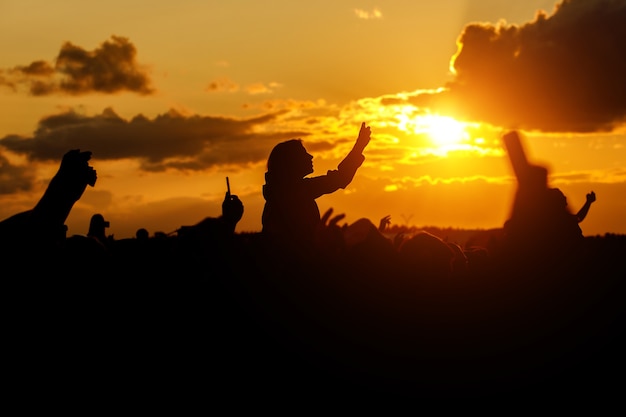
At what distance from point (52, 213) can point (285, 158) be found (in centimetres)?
358

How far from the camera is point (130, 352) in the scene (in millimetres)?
6340

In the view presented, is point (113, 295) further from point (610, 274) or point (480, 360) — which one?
point (610, 274)

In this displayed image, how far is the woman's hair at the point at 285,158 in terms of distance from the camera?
938 centimetres

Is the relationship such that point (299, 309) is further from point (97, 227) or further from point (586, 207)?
point (586, 207)

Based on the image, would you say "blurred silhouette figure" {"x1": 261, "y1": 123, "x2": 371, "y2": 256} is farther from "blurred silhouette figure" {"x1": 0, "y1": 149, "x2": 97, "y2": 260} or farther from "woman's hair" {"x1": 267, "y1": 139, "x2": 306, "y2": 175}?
"blurred silhouette figure" {"x1": 0, "y1": 149, "x2": 97, "y2": 260}

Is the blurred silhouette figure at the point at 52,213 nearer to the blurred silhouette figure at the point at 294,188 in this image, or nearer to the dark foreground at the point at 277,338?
the dark foreground at the point at 277,338

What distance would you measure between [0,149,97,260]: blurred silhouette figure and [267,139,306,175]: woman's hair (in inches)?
122

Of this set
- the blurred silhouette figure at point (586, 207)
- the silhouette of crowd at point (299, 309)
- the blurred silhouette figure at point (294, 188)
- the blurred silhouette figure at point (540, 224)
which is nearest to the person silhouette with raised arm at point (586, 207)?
the blurred silhouette figure at point (586, 207)

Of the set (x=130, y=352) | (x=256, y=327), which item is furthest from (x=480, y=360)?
(x=130, y=352)

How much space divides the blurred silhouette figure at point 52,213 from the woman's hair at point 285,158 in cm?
311

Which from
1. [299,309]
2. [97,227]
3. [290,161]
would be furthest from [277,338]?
[97,227]

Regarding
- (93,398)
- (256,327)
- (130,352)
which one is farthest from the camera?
(256,327)

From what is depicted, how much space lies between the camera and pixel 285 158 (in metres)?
9.41

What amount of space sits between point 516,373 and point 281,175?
12.2 feet
